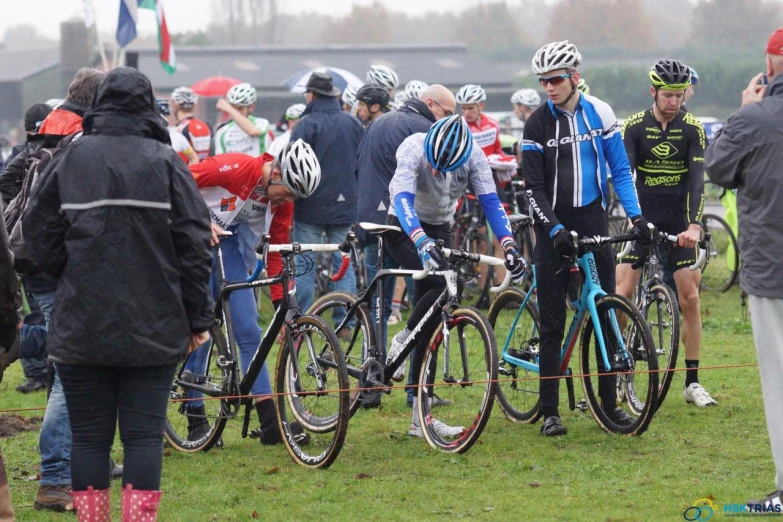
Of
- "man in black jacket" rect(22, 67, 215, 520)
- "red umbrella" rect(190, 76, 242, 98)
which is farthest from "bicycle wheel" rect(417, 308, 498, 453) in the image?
"red umbrella" rect(190, 76, 242, 98)

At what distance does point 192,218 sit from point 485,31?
73.4 meters

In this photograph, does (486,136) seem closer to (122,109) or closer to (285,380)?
(285,380)

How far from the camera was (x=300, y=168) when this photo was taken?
6.41 meters

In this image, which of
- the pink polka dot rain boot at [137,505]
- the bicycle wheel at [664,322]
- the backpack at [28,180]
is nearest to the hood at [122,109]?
the backpack at [28,180]

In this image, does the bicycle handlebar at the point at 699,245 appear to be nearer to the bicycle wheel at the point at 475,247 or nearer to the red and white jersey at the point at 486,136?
the bicycle wheel at the point at 475,247

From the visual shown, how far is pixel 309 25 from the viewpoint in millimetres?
116250

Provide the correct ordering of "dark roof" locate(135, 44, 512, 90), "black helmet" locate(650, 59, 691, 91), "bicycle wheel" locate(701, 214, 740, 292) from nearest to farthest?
"black helmet" locate(650, 59, 691, 91)
"bicycle wheel" locate(701, 214, 740, 292)
"dark roof" locate(135, 44, 512, 90)

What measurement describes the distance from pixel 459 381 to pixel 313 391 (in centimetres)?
84

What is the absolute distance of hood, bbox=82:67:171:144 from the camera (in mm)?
4449

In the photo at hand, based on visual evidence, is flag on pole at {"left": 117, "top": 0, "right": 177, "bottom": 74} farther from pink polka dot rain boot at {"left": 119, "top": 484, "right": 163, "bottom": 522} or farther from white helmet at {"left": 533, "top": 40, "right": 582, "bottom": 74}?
pink polka dot rain boot at {"left": 119, "top": 484, "right": 163, "bottom": 522}

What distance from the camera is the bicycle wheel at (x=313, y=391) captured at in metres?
6.33

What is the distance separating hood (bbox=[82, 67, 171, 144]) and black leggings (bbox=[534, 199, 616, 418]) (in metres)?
3.11

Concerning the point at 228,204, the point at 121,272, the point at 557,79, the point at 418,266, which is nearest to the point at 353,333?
the point at 418,266

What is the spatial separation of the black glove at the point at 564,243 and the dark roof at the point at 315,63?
46.5 metres
